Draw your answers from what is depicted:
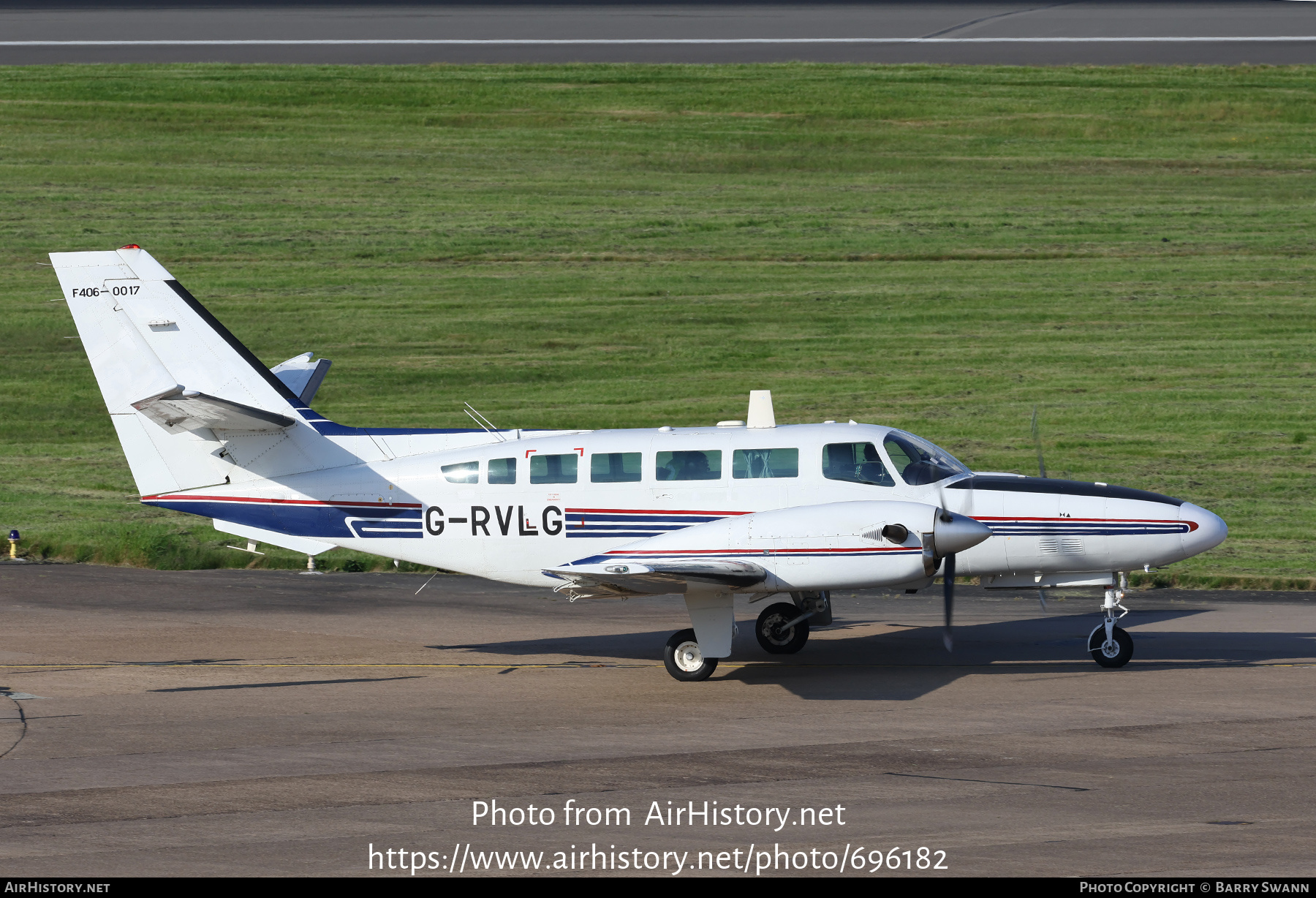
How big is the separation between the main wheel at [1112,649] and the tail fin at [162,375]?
961cm

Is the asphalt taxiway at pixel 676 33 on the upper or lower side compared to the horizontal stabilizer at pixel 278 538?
upper

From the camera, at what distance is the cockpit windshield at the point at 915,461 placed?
1658 cm

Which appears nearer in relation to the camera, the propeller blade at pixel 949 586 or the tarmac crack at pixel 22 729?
the tarmac crack at pixel 22 729

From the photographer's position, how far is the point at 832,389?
32031 mm

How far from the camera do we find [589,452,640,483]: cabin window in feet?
56.0

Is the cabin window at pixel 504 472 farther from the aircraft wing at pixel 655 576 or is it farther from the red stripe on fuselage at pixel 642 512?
the aircraft wing at pixel 655 576

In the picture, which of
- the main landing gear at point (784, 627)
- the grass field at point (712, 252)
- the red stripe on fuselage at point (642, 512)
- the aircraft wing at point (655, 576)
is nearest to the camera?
the aircraft wing at point (655, 576)

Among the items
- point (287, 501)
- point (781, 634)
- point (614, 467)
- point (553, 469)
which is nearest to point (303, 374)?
point (287, 501)

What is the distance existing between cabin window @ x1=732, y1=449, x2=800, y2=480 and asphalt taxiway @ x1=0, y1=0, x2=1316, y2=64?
35481 millimetres

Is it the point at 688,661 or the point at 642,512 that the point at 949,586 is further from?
the point at 642,512

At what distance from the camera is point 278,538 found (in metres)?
→ 18.0

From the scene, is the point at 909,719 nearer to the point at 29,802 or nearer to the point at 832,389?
the point at 29,802

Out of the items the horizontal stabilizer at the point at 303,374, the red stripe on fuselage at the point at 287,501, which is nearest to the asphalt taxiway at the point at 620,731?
the red stripe on fuselage at the point at 287,501

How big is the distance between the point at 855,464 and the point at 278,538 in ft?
24.7
